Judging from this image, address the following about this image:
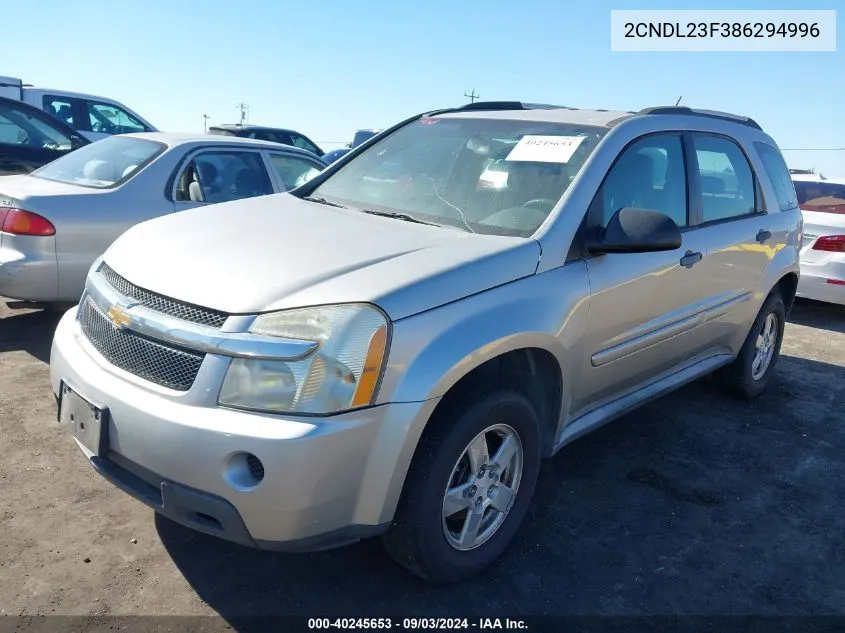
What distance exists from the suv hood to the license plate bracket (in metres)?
0.45

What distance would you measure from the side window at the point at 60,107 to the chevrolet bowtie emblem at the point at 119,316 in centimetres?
1013

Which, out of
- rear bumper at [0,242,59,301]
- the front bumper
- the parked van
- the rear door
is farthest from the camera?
the parked van

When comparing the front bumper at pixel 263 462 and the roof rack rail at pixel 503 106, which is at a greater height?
the roof rack rail at pixel 503 106

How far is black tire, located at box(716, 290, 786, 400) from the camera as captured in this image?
15.2ft

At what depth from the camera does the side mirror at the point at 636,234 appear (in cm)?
283

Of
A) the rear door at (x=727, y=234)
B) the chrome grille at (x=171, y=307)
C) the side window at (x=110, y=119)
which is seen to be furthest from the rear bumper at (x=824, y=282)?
the side window at (x=110, y=119)

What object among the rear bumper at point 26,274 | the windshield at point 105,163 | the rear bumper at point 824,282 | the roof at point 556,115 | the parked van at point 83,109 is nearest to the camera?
the roof at point 556,115

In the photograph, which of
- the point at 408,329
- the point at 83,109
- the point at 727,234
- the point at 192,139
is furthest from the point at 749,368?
the point at 83,109

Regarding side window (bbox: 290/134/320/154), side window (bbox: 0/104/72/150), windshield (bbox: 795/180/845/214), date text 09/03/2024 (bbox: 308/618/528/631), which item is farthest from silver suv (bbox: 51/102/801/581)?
side window (bbox: 290/134/320/154)

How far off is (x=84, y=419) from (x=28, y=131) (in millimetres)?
6070

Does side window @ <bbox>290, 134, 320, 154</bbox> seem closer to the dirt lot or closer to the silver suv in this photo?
the dirt lot

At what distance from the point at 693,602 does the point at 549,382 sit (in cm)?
98

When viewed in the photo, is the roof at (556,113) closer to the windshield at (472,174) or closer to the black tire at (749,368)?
the windshield at (472,174)

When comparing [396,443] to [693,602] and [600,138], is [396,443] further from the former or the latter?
[600,138]
